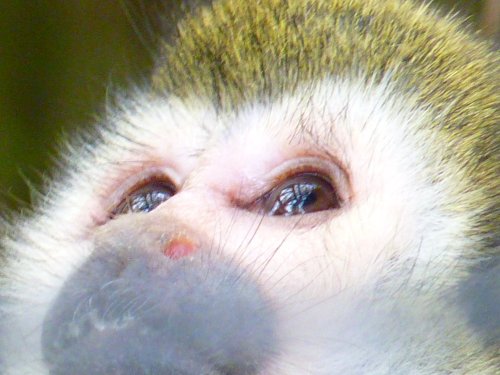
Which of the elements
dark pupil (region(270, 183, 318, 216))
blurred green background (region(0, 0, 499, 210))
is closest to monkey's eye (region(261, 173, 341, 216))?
dark pupil (region(270, 183, 318, 216))

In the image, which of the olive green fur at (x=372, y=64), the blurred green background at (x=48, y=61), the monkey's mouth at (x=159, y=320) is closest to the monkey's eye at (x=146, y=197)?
the olive green fur at (x=372, y=64)

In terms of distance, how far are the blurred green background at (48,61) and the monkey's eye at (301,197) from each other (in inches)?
63.0

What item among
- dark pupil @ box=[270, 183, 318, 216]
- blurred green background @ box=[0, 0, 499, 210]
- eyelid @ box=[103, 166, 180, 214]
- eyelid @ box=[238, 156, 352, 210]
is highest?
blurred green background @ box=[0, 0, 499, 210]

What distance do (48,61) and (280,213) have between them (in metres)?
1.84

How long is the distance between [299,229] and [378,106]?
244mm

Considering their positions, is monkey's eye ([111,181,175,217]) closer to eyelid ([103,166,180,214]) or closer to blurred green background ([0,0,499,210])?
eyelid ([103,166,180,214])

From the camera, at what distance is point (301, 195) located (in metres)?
1.15

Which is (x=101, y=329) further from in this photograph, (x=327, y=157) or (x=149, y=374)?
(x=327, y=157)

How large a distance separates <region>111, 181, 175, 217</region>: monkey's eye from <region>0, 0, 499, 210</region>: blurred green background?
1.36 m

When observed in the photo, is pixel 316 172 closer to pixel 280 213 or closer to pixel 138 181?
pixel 280 213

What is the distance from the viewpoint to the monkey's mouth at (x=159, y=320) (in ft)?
2.68

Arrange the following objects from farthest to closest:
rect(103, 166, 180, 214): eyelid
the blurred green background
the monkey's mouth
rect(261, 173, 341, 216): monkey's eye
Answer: the blurred green background < rect(103, 166, 180, 214): eyelid < rect(261, 173, 341, 216): monkey's eye < the monkey's mouth

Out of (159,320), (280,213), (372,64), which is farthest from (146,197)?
(159,320)

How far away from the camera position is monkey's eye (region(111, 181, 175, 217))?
4.33 feet
